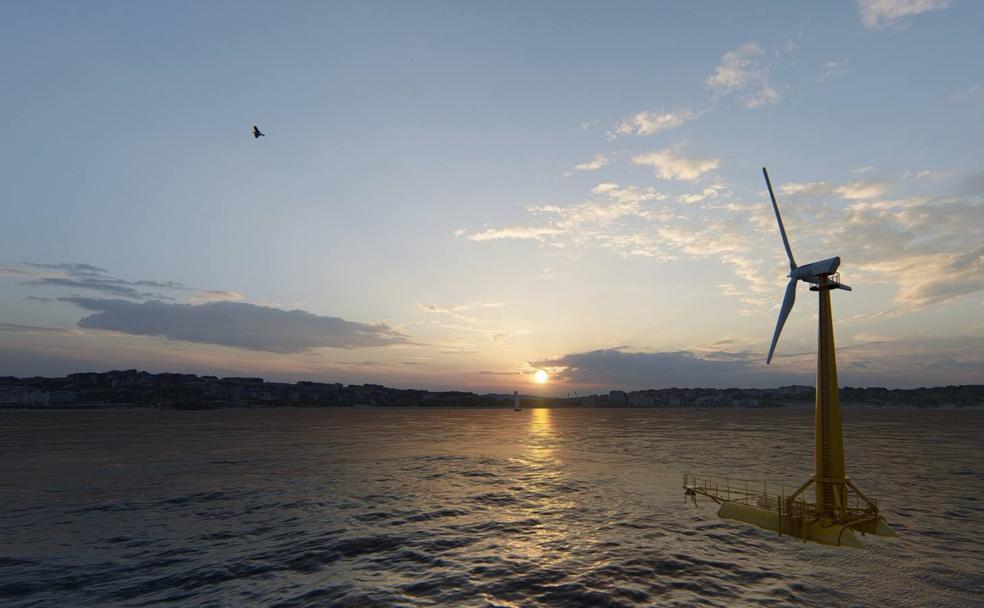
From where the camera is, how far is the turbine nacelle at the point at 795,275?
120 feet

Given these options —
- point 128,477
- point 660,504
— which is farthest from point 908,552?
point 128,477

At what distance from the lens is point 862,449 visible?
114750 mm

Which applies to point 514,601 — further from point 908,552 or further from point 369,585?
point 908,552

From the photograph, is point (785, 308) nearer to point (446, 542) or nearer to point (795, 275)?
point (795, 275)

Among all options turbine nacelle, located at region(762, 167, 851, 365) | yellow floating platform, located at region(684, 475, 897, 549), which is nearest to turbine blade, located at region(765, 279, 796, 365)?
turbine nacelle, located at region(762, 167, 851, 365)

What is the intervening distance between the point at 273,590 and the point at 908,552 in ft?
142

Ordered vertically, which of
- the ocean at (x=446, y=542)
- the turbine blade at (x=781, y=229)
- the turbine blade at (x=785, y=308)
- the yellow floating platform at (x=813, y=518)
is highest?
the turbine blade at (x=781, y=229)

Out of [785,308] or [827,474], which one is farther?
[785,308]

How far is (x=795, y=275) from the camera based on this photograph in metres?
39.8

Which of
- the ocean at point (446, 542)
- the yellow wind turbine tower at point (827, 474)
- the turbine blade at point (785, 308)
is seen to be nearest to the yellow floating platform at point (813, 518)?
the yellow wind turbine tower at point (827, 474)

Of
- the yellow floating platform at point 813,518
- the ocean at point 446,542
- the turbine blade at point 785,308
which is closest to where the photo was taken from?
the ocean at point 446,542

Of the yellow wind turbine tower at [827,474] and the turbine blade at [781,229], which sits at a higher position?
the turbine blade at [781,229]

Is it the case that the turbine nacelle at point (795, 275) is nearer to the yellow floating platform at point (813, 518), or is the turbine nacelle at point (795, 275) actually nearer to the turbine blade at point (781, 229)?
the turbine blade at point (781, 229)

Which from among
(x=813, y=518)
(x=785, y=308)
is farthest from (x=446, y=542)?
(x=785, y=308)
